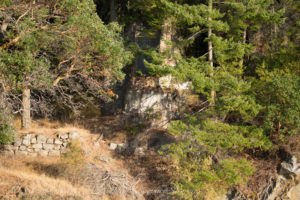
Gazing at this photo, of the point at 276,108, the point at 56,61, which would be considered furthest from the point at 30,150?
the point at 276,108

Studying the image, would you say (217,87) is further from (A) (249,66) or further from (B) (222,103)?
(A) (249,66)

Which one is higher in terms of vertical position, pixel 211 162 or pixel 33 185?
pixel 211 162

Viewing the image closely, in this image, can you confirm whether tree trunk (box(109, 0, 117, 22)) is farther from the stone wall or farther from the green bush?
the green bush

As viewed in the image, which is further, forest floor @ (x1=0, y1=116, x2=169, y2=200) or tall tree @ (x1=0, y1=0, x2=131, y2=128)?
forest floor @ (x1=0, y1=116, x2=169, y2=200)

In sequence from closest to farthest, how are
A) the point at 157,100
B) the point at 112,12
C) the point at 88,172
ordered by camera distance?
the point at 88,172, the point at 157,100, the point at 112,12

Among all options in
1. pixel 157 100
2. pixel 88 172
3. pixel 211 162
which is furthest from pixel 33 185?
pixel 157 100

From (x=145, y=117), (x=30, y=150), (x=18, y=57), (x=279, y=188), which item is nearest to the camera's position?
(x=18, y=57)

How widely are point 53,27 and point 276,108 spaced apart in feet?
30.9

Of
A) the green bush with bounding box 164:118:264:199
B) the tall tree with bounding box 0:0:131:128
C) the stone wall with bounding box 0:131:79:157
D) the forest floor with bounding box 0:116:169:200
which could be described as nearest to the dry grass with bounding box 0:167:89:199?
the forest floor with bounding box 0:116:169:200

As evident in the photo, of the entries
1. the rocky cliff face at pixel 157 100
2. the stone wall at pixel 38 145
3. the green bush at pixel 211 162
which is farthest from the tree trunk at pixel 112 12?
the green bush at pixel 211 162

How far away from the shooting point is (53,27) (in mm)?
11055

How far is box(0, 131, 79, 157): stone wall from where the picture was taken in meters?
12.9

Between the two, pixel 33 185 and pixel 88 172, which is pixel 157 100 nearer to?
pixel 88 172

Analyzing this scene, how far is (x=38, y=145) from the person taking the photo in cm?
1320
